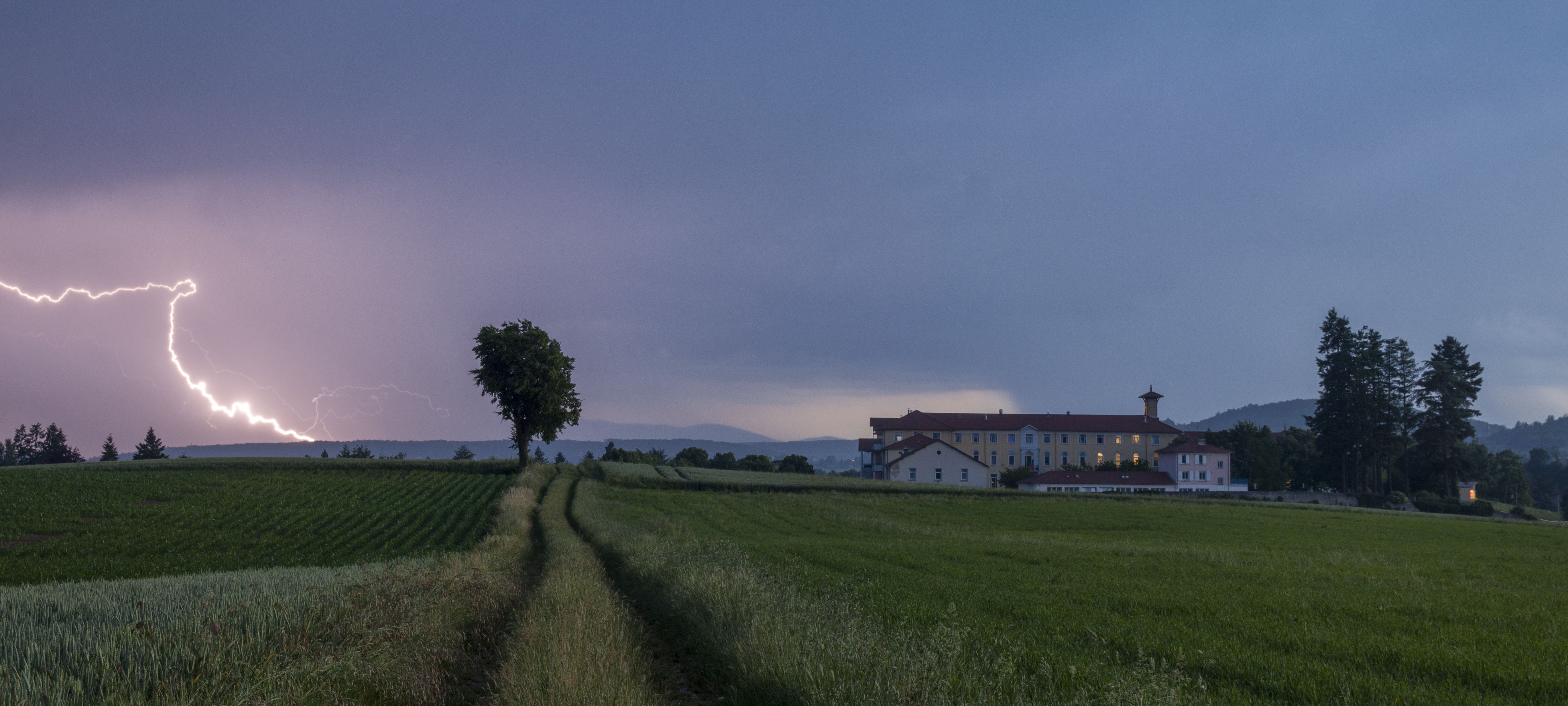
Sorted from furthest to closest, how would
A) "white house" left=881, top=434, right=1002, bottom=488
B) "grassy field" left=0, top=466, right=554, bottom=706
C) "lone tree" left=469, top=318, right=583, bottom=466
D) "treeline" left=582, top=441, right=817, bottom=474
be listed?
"treeline" left=582, top=441, right=817, bottom=474, "white house" left=881, top=434, right=1002, bottom=488, "lone tree" left=469, top=318, right=583, bottom=466, "grassy field" left=0, top=466, right=554, bottom=706

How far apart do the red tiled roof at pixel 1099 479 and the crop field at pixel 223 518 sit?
229 feet

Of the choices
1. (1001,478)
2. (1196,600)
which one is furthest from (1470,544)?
(1001,478)

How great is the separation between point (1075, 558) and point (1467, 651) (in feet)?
45.8

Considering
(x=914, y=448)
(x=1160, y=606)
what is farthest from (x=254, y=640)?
(x=914, y=448)

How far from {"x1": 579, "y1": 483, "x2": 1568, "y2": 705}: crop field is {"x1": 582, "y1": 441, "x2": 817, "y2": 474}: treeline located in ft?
295

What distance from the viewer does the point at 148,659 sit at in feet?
24.8

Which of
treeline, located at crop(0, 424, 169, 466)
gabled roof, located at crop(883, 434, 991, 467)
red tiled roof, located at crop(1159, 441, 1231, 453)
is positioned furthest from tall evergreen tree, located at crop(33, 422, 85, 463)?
red tiled roof, located at crop(1159, 441, 1231, 453)

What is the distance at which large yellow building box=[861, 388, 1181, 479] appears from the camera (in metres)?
116

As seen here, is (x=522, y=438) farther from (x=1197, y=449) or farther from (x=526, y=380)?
(x=1197, y=449)

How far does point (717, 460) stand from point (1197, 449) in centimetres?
7854

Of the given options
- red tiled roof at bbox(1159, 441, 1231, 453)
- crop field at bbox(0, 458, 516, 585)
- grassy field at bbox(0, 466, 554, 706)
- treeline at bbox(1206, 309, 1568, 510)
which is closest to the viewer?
grassy field at bbox(0, 466, 554, 706)

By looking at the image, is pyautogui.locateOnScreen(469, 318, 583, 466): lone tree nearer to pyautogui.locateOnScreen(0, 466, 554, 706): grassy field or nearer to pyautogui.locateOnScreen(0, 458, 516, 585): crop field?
pyautogui.locateOnScreen(0, 458, 516, 585): crop field

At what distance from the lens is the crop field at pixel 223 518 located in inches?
1193

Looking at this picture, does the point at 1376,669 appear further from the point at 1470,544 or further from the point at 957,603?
the point at 1470,544
